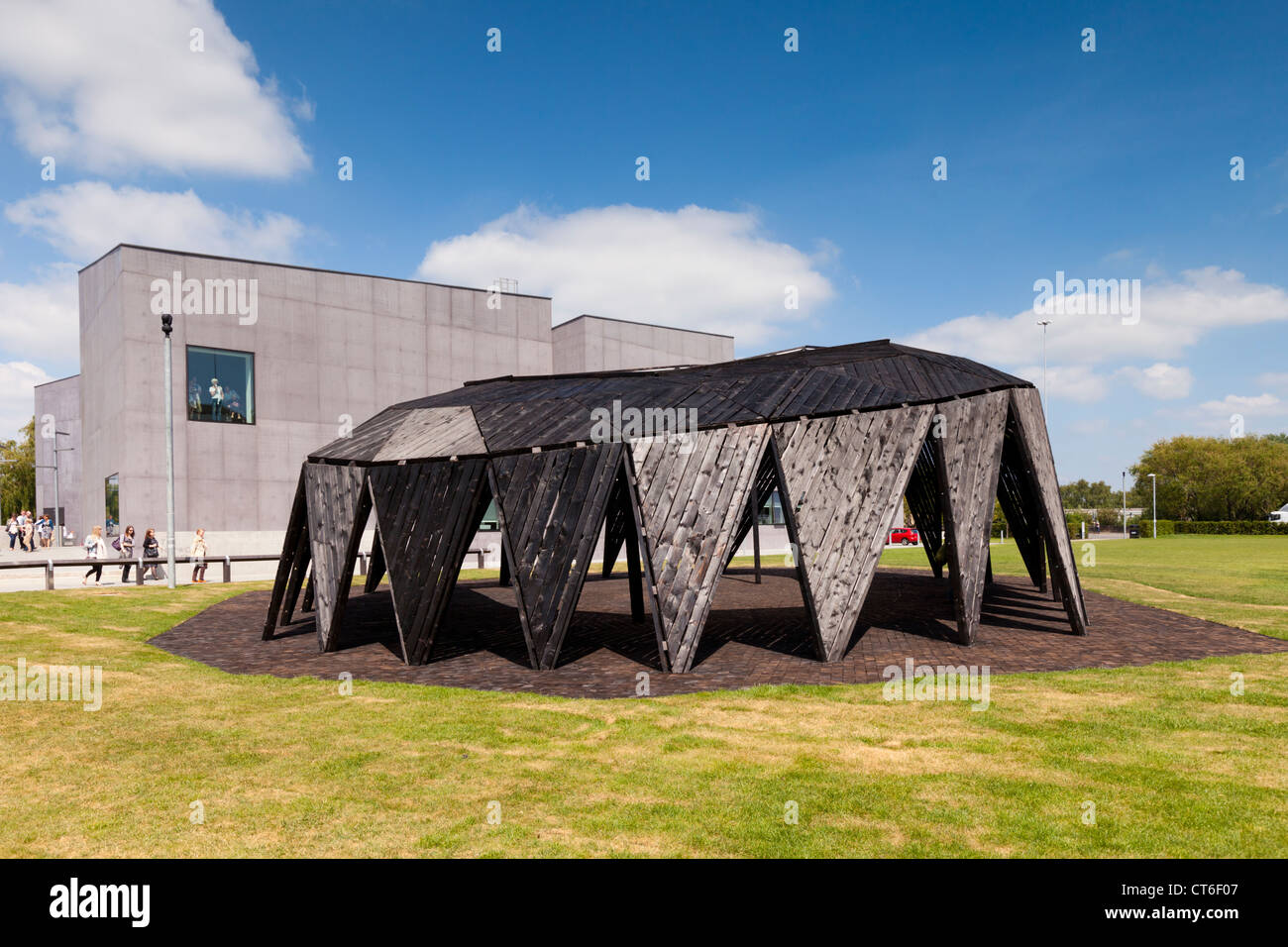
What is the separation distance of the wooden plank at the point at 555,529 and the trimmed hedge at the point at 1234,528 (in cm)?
8832

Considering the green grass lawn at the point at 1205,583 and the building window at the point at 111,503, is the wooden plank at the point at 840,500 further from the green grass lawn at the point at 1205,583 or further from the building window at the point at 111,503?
the building window at the point at 111,503

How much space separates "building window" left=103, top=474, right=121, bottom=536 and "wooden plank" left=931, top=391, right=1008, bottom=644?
32779 mm

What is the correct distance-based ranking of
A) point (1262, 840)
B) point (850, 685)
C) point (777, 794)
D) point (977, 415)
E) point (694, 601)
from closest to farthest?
1. point (1262, 840)
2. point (777, 794)
3. point (850, 685)
4. point (694, 601)
5. point (977, 415)

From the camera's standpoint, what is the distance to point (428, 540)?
12516 mm

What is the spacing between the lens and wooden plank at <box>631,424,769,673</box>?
1163cm

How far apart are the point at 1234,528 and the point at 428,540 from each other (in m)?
92.8

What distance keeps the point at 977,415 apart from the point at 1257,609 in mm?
10539

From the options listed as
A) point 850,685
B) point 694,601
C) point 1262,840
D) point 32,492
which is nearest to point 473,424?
point 694,601

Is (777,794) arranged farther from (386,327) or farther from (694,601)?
(386,327)

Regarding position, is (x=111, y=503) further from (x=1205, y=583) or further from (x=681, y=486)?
(x=1205, y=583)

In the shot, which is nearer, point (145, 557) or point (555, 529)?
point (555, 529)

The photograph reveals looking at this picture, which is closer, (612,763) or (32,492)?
(612,763)

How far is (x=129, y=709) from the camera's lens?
9703 mm

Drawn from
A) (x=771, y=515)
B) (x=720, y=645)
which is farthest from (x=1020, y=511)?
(x=771, y=515)
